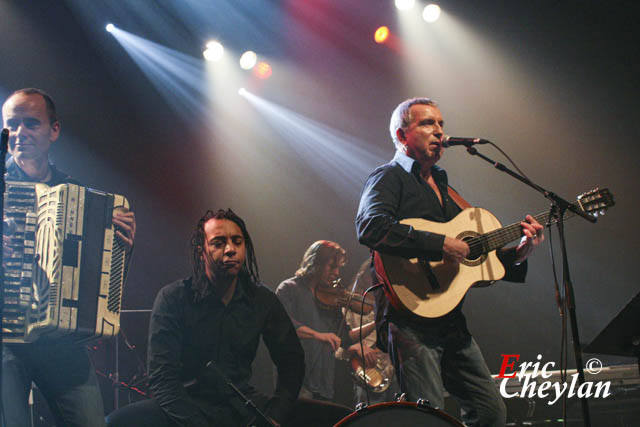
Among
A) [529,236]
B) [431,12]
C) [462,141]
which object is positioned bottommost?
[529,236]

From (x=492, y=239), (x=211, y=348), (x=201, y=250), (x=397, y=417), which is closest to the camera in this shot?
(x=397, y=417)

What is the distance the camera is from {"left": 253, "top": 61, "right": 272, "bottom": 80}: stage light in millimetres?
8297

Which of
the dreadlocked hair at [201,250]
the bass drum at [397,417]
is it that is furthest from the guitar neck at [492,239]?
the dreadlocked hair at [201,250]

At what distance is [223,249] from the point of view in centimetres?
395

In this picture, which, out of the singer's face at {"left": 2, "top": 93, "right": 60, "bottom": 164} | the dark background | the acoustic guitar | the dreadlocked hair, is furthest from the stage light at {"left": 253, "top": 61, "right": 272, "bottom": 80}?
the acoustic guitar

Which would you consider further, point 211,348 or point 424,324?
point 211,348

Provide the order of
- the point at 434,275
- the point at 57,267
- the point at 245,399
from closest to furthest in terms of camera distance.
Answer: the point at 57,267 → the point at 434,275 → the point at 245,399

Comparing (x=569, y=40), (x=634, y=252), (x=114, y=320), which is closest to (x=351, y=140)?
(x=569, y=40)

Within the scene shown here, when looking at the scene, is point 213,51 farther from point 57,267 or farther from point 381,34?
point 57,267

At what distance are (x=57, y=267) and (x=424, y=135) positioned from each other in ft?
7.53

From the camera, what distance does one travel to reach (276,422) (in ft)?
11.5

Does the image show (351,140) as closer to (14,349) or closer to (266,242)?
(266,242)

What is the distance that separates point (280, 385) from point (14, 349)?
1.59 m

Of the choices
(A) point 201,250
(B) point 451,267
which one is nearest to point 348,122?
(A) point 201,250
